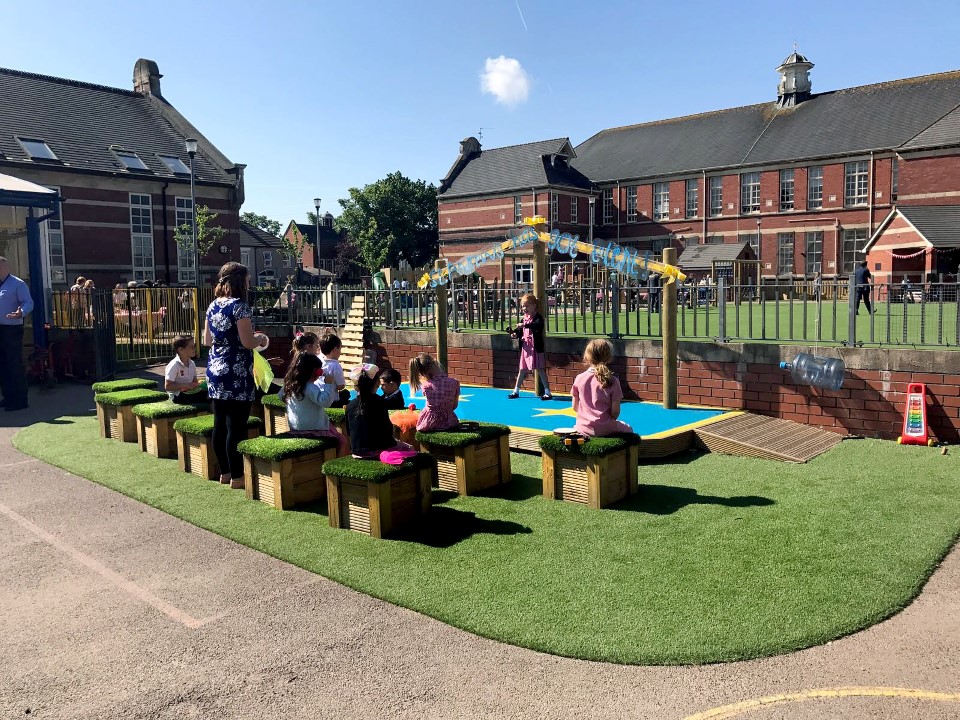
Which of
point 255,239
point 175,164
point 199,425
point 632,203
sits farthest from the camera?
point 255,239

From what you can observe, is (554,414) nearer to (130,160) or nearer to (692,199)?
(130,160)

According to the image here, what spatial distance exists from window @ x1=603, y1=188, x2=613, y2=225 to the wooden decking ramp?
48.4 meters

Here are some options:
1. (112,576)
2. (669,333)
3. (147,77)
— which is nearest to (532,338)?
(669,333)

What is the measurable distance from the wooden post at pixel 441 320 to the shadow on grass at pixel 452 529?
7040 millimetres

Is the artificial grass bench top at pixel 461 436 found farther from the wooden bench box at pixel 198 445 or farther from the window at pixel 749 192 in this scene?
the window at pixel 749 192

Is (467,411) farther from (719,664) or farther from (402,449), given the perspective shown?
(719,664)

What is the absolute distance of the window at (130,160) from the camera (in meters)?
37.2

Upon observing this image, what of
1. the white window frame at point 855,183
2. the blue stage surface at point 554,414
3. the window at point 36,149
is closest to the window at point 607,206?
the white window frame at point 855,183

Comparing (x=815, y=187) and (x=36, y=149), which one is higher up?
(x=36, y=149)

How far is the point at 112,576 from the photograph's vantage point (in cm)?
583

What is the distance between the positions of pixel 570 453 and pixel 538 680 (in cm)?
333

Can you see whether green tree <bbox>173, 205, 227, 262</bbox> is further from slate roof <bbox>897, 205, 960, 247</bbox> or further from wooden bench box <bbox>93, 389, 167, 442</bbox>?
slate roof <bbox>897, 205, 960, 247</bbox>

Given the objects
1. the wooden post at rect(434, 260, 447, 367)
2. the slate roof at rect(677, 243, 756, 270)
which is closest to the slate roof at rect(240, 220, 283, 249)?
the slate roof at rect(677, 243, 756, 270)

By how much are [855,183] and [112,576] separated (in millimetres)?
49769
